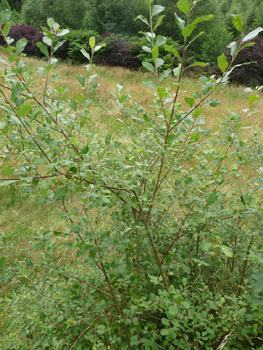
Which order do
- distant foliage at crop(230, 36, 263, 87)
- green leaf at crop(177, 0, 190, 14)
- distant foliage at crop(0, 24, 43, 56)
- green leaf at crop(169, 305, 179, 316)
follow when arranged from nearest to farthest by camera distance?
green leaf at crop(177, 0, 190, 14), green leaf at crop(169, 305, 179, 316), distant foliage at crop(230, 36, 263, 87), distant foliage at crop(0, 24, 43, 56)

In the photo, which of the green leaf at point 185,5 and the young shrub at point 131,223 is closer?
the green leaf at point 185,5

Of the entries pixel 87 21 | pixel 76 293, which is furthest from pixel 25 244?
pixel 87 21

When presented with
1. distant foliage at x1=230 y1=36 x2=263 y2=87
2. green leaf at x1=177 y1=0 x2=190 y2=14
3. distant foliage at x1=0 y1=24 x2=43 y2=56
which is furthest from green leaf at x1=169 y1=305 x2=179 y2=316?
distant foliage at x1=0 y1=24 x2=43 y2=56

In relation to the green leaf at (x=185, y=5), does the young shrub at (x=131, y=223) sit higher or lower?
lower

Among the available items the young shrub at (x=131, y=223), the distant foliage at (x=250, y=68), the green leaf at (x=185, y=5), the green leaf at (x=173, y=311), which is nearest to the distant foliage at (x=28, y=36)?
the distant foliage at (x=250, y=68)

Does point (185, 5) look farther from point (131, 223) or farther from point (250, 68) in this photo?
point (250, 68)

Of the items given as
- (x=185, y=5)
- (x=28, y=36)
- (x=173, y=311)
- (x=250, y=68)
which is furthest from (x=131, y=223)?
(x=28, y=36)

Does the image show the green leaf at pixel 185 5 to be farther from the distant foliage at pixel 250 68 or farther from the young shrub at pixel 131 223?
the distant foliage at pixel 250 68

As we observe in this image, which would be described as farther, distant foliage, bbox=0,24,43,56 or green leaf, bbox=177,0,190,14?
distant foliage, bbox=0,24,43,56

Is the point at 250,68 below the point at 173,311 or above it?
above

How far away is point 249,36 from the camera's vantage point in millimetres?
720

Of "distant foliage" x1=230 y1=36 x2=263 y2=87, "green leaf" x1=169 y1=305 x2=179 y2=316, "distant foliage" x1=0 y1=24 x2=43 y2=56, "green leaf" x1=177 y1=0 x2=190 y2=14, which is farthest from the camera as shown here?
"distant foliage" x1=0 y1=24 x2=43 y2=56

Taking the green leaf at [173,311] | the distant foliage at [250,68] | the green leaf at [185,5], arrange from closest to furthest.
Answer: the green leaf at [185,5] → the green leaf at [173,311] → the distant foliage at [250,68]

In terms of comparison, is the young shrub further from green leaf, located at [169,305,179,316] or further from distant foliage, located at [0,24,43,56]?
distant foliage, located at [0,24,43,56]
